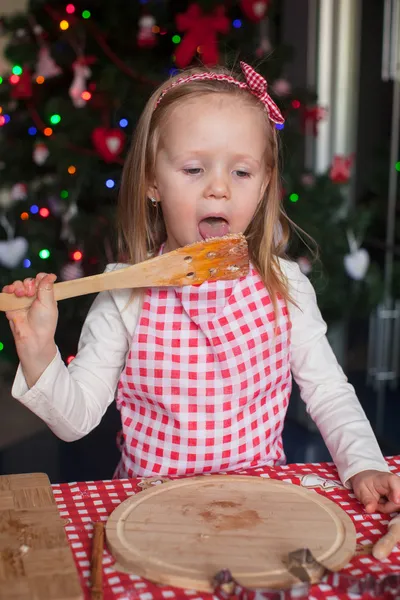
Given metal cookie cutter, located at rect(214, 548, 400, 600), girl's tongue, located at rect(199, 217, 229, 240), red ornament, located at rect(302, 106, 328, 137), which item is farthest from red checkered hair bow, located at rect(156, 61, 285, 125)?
red ornament, located at rect(302, 106, 328, 137)

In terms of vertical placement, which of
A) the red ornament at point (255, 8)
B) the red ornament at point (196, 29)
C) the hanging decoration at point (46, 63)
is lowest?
the hanging decoration at point (46, 63)

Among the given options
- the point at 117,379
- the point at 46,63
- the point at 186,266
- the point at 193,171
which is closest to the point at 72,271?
the point at 46,63

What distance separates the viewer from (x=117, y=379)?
1389 millimetres

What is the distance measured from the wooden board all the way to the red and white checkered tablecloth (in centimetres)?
3

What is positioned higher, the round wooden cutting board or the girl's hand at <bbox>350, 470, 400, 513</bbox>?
the round wooden cutting board

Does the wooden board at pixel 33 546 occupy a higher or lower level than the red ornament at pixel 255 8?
lower

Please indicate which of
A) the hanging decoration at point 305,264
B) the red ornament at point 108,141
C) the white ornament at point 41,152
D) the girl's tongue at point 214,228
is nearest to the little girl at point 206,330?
the girl's tongue at point 214,228

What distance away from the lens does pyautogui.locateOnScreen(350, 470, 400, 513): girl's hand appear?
1.00 meters

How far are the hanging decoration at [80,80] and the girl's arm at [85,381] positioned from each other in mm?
1970

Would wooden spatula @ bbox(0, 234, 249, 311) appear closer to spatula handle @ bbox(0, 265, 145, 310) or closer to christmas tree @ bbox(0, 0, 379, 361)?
spatula handle @ bbox(0, 265, 145, 310)

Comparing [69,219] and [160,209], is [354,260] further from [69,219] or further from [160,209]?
[160,209]

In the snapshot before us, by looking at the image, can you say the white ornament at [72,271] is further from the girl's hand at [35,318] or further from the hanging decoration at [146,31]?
the girl's hand at [35,318]

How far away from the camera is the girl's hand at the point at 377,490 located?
1.00 metres

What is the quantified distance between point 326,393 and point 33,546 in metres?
0.64
